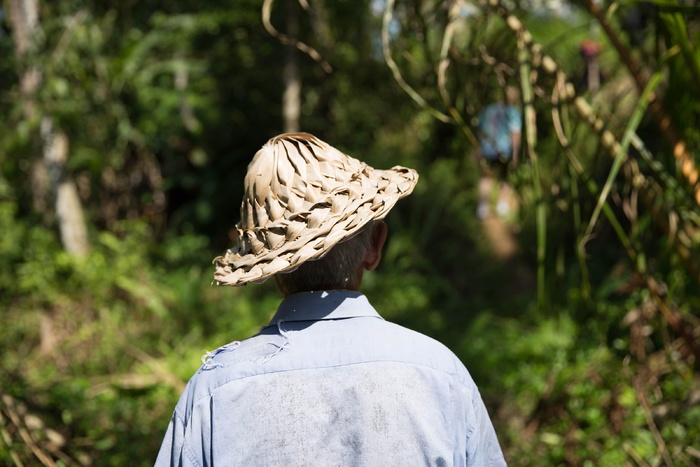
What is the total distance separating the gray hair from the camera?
4.83 feet

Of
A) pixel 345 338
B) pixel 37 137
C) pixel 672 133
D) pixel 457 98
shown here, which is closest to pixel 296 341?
pixel 345 338

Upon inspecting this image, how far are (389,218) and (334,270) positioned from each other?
6297mm

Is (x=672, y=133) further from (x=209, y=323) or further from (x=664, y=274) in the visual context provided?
(x=209, y=323)

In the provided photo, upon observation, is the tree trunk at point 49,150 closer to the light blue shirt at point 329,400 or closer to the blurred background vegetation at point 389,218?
the blurred background vegetation at point 389,218

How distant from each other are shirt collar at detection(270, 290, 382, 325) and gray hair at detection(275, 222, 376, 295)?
2 centimetres

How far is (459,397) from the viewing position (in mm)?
1447

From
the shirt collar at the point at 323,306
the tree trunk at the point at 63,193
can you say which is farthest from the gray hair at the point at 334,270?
the tree trunk at the point at 63,193

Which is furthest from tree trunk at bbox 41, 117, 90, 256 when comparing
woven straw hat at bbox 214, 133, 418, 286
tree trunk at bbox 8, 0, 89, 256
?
woven straw hat at bbox 214, 133, 418, 286

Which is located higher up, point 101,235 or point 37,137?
point 37,137

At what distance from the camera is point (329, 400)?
1393 millimetres

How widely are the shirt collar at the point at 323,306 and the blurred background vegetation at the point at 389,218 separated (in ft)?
2.67

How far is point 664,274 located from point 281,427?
1.57 meters

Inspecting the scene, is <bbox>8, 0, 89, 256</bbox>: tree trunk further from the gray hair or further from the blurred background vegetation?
the gray hair

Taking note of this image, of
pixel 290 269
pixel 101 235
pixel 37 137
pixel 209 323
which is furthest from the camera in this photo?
pixel 101 235
